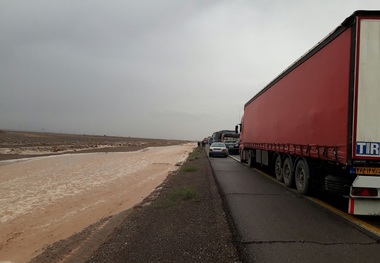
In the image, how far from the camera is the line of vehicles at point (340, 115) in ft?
22.7

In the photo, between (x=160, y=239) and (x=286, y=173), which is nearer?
(x=160, y=239)

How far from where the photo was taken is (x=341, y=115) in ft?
24.4

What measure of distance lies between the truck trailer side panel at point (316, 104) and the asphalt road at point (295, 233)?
137 centimetres

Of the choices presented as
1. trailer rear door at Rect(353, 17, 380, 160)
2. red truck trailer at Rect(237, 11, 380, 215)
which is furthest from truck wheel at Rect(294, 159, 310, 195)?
trailer rear door at Rect(353, 17, 380, 160)

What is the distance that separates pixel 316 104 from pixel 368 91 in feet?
7.14

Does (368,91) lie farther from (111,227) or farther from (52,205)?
(52,205)

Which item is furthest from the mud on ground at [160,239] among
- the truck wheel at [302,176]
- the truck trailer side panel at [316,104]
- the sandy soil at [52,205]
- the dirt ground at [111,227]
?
the truck trailer side panel at [316,104]

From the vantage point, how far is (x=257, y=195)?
10.6m

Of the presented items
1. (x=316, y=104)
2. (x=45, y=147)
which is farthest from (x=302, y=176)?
(x=45, y=147)

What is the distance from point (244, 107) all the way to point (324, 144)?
47.0 ft

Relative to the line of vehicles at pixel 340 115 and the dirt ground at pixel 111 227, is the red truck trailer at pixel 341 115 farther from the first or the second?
the dirt ground at pixel 111 227

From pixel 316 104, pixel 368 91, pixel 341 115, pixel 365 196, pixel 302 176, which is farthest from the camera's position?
pixel 302 176

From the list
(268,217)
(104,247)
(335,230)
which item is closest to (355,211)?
(335,230)

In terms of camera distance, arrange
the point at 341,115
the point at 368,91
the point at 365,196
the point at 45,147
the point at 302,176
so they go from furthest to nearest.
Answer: the point at 45,147 → the point at 302,176 → the point at 341,115 → the point at 365,196 → the point at 368,91
